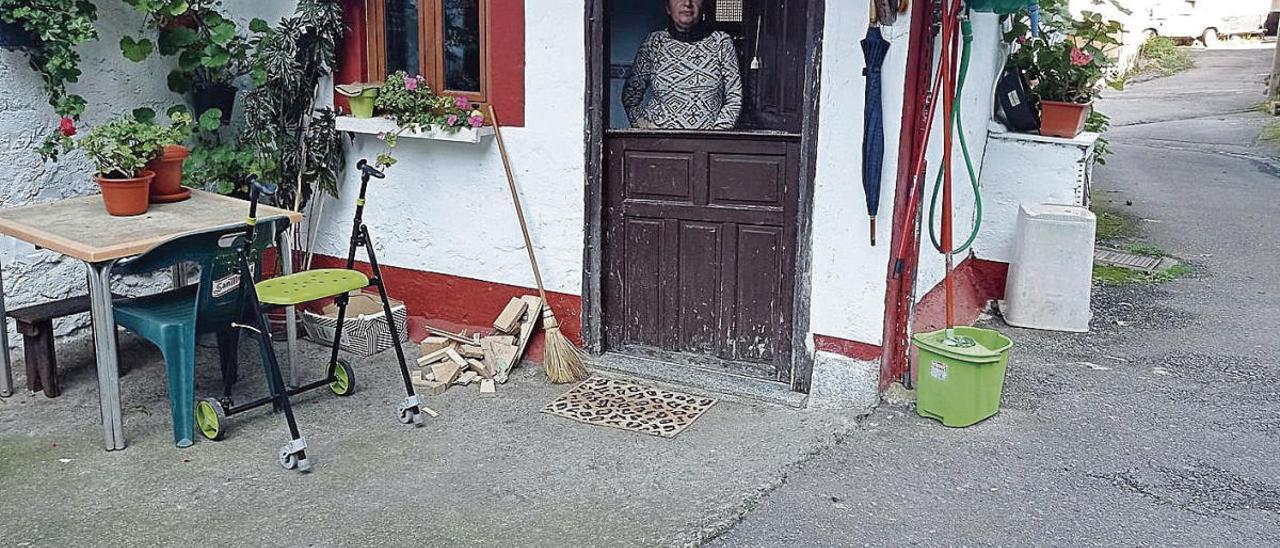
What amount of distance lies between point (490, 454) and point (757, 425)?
1.13 meters

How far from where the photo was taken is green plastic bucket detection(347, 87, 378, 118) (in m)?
5.62

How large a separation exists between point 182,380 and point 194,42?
2.12m

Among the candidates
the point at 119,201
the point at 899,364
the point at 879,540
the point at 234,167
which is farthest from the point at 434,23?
the point at 879,540

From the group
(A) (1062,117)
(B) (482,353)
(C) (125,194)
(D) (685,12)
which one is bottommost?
(B) (482,353)

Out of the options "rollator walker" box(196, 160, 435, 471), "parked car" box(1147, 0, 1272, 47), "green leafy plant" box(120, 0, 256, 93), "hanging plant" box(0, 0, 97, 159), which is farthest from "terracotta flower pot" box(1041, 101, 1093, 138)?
"parked car" box(1147, 0, 1272, 47)

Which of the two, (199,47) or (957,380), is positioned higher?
(199,47)

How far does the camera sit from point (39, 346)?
515 cm

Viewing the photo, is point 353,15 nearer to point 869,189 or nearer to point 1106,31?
point 869,189

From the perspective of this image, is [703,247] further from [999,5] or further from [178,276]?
[178,276]

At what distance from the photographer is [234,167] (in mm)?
5836

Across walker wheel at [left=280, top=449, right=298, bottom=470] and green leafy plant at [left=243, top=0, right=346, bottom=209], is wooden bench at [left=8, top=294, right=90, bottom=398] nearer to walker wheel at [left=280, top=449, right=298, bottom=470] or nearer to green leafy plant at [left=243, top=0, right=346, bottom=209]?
green leafy plant at [left=243, top=0, right=346, bottom=209]

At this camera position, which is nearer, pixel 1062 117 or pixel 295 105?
pixel 295 105

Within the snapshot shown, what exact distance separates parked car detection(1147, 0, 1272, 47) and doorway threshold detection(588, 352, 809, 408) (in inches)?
1002

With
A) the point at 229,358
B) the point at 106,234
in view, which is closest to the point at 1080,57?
the point at 229,358
